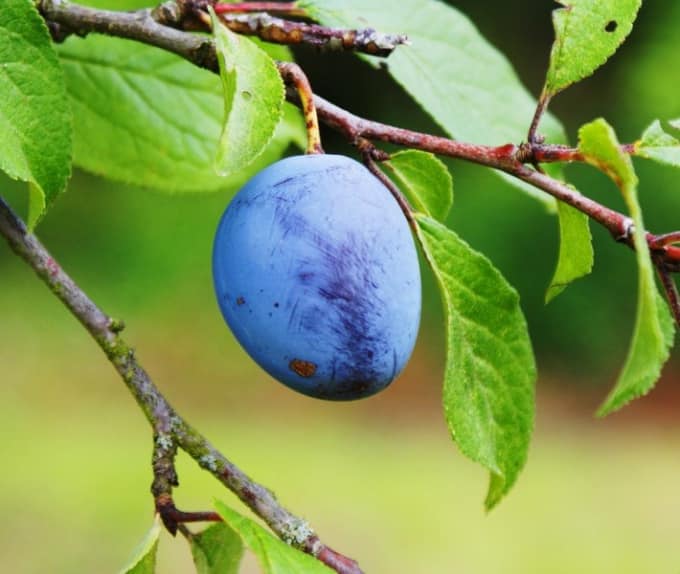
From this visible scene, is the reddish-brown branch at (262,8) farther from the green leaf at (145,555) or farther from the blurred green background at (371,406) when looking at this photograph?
the blurred green background at (371,406)

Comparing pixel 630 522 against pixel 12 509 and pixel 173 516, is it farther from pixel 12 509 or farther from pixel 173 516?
pixel 173 516

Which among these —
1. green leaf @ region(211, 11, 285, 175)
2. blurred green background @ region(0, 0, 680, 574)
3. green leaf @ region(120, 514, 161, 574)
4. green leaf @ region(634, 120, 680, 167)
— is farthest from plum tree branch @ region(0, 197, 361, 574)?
blurred green background @ region(0, 0, 680, 574)

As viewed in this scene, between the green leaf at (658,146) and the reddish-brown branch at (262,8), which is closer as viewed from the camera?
the green leaf at (658,146)

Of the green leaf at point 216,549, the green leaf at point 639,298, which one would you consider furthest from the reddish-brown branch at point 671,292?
the green leaf at point 216,549

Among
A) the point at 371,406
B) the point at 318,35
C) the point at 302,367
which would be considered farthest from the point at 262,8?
the point at 371,406

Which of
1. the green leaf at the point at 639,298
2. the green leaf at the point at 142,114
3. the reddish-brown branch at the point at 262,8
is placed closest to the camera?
the green leaf at the point at 639,298

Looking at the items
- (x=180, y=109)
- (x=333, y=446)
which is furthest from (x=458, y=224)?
(x=180, y=109)
